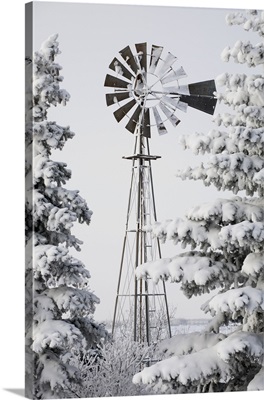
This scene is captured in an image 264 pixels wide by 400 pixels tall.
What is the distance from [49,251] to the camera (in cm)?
954

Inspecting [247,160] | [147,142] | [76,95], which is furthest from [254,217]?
Answer: [76,95]

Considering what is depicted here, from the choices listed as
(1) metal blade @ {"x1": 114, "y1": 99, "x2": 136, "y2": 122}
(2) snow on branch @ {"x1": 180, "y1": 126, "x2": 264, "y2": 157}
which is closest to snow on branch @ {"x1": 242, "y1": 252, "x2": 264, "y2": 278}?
(2) snow on branch @ {"x1": 180, "y1": 126, "x2": 264, "y2": 157}

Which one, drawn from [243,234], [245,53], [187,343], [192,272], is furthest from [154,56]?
[187,343]

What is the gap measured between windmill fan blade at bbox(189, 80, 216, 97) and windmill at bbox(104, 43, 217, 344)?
7 cm

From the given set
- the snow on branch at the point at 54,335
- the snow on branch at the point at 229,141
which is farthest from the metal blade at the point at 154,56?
the snow on branch at the point at 54,335

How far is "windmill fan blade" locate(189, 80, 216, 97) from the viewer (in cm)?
1020

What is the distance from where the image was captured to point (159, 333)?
33.2 ft

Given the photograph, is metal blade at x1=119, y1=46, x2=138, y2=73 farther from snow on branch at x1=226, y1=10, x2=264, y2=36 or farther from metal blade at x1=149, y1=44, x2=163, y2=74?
→ snow on branch at x1=226, y1=10, x2=264, y2=36

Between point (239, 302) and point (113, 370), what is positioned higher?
point (239, 302)

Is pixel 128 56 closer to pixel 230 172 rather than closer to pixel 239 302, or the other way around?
pixel 230 172

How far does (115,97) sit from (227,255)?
5.52 ft

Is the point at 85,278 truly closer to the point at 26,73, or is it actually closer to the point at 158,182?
the point at 158,182

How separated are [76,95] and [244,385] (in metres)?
2.94

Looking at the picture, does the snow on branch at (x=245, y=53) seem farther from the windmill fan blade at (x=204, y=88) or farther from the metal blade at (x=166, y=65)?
the metal blade at (x=166, y=65)
